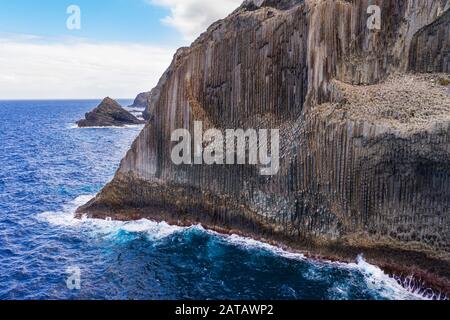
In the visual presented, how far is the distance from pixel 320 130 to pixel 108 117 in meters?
100

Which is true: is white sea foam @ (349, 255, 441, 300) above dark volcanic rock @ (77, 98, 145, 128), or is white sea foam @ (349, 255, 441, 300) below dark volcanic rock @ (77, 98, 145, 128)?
below

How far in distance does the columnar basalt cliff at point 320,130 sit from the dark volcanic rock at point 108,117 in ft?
281

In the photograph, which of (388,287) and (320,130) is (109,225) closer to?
(320,130)

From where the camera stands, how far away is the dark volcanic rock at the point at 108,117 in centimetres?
12250

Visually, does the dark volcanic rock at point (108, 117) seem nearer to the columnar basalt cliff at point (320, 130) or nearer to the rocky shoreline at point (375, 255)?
the columnar basalt cliff at point (320, 130)

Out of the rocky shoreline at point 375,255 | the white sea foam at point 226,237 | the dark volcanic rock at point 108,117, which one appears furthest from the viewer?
the dark volcanic rock at point 108,117

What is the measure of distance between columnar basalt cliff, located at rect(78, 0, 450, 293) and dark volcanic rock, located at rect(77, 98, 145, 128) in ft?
281

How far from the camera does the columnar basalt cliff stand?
2877 cm

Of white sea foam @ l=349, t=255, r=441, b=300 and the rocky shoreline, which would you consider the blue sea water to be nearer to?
white sea foam @ l=349, t=255, r=441, b=300

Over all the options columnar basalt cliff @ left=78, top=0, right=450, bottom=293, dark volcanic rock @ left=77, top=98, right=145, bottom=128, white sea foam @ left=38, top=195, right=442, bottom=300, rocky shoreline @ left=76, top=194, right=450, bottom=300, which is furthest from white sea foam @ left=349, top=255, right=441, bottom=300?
dark volcanic rock @ left=77, top=98, right=145, bottom=128

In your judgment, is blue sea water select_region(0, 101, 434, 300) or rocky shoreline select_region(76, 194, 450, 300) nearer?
blue sea water select_region(0, 101, 434, 300)

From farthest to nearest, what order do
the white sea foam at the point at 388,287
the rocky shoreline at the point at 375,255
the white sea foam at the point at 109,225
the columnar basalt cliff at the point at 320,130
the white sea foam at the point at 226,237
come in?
1. the white sea foam at the point at 109,225
2. the columnar basalt cliff at the point at 320,130
3. the rocky shoreline at the point at 375,255
4. the white sea foam at the point at 226,237
5. the white sea foam at the point at 388,287

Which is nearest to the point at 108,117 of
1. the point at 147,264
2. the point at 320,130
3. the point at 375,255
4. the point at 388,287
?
the point at 147,264

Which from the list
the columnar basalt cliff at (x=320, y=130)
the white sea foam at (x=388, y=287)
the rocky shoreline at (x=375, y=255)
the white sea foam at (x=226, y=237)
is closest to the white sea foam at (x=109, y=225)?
the white sea foam at (x=226, y=237)
